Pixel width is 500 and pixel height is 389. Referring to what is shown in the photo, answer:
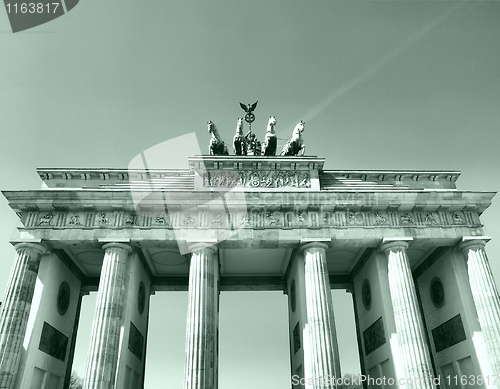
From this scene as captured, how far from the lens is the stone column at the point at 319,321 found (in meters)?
17.3

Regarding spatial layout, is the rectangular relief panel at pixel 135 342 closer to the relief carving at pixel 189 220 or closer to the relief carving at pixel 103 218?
the relief carving at pixel 103 218

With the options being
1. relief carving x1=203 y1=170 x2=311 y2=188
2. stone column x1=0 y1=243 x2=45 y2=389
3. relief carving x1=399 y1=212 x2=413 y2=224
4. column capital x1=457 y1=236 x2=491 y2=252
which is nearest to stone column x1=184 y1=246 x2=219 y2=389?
relief carving x1=203 y1=170 x2=311 y2=188

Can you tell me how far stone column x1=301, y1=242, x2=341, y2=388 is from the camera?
681 inches

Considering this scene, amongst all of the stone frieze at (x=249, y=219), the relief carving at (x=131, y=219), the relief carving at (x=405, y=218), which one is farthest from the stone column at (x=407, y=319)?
the relief carving at (x=131, y=219)

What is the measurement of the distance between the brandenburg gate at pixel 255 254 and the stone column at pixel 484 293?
54mm

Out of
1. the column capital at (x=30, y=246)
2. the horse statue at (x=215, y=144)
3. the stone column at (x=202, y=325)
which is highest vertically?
the horse statue at (x=215, y=144)

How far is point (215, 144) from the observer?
22.7m

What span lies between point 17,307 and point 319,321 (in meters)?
13.3

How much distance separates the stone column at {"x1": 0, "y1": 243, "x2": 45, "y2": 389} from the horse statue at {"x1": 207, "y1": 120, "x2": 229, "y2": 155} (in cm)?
979

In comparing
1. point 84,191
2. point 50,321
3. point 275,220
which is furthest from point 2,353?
point 275,220

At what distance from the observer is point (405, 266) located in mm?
19734

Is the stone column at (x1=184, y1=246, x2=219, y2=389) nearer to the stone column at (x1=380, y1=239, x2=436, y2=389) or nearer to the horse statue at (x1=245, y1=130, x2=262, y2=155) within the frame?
the horse statue at (x1=245, y1=130, x2=262, y2=155)

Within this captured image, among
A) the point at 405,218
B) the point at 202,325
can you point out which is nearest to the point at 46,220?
the point at 202,325

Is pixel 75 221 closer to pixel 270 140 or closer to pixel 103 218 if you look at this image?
pixel 103 218
